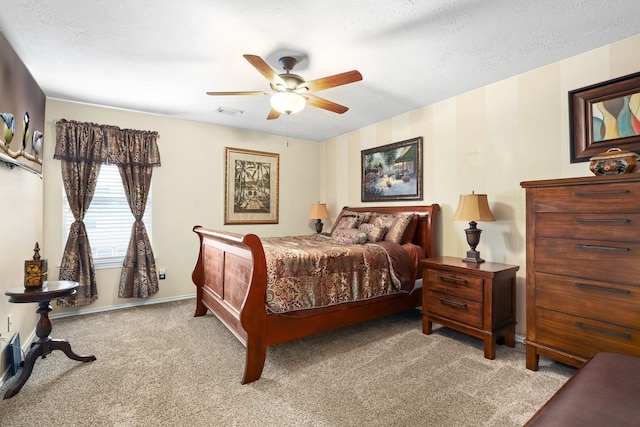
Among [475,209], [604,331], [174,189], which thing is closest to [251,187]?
[174,189]

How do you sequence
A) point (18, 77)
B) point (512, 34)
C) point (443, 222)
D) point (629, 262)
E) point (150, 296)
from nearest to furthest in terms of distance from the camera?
point (629, 262), point (512, 34), point (18, 77), point (443, 222), point (150, 296)

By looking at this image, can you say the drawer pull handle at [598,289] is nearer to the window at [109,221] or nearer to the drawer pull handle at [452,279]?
the drawer pull handle at [452,279]

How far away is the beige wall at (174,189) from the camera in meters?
3.52

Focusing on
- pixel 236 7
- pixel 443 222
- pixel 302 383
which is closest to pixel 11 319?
pixel 302 383

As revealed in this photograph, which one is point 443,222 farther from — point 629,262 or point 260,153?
point 260,153

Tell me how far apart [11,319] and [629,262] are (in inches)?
173

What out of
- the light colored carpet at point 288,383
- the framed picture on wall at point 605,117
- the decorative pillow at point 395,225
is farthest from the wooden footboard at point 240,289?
the framed picture on wall at point 605,117

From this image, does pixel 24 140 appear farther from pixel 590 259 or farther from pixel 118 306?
pixel 590 259

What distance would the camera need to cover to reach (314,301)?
2531 millimetres

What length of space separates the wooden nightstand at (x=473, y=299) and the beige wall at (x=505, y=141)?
0.34 metres

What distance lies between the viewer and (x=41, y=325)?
90.1 inches

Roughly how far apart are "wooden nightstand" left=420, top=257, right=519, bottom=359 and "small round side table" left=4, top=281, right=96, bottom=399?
9.97ft

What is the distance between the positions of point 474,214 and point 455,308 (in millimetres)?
908

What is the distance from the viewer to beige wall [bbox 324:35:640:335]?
259 centimetres
